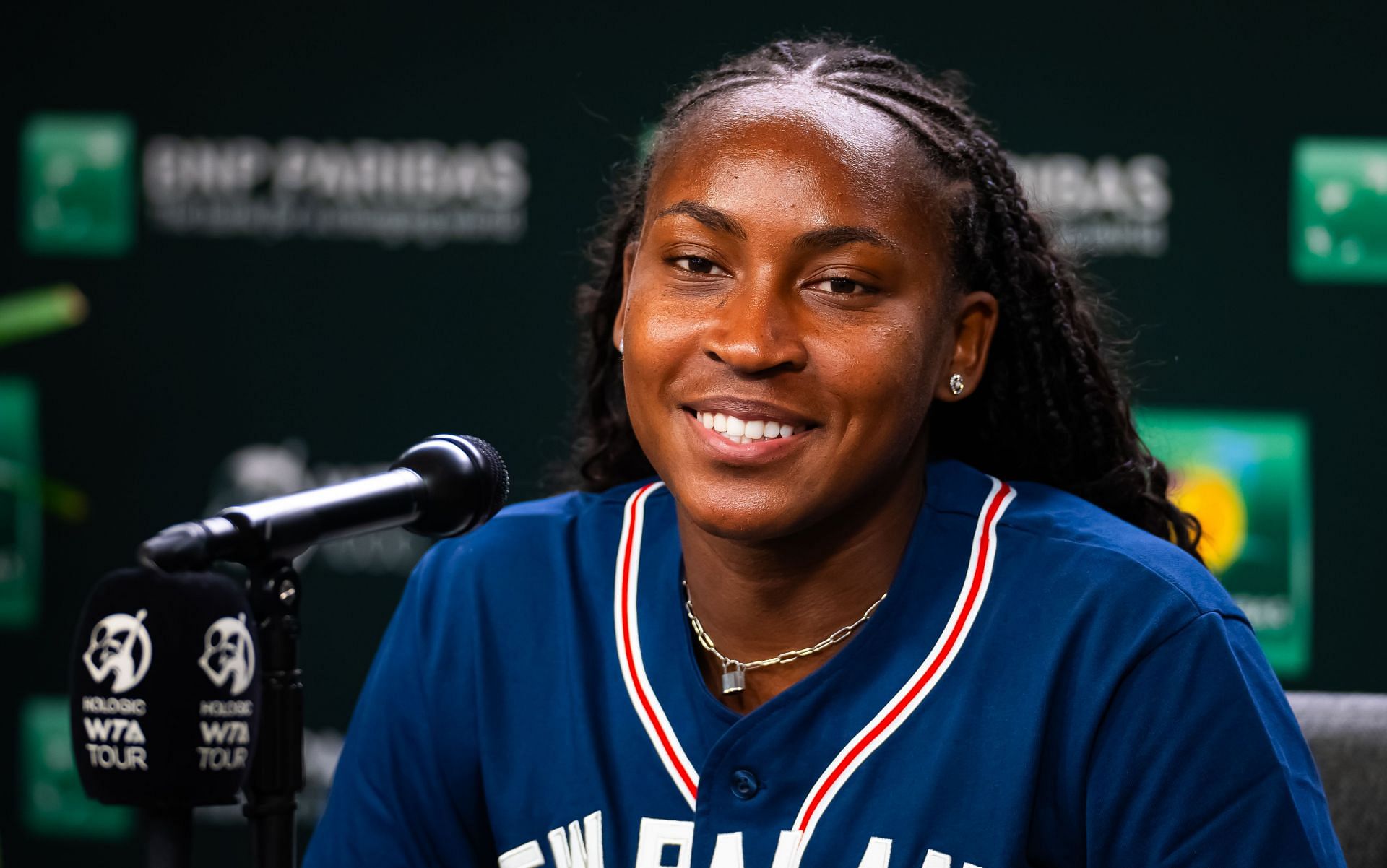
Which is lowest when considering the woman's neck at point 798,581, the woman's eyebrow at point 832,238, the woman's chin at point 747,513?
the woman's neck at point 798,581

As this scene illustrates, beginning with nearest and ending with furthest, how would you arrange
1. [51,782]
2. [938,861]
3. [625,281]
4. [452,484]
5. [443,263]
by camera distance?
[452,484], [938,861], [625,281], [443,263], [51,782]

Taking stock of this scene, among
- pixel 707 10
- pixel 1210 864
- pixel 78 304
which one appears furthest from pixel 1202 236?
pixel 78 304

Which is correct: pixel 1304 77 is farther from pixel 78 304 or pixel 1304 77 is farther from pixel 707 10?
pixel 78 304

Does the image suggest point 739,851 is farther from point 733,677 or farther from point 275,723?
point 275,723

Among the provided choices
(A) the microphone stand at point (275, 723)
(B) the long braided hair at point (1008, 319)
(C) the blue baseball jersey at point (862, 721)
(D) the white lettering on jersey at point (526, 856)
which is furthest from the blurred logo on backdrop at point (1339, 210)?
(A) the microphone stand at point (275, 723)

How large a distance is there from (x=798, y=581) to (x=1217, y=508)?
1.68 metres

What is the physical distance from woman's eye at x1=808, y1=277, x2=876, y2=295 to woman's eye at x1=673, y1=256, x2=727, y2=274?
10 centimetres

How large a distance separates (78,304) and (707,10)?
4.78 ft

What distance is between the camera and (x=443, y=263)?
3.11m

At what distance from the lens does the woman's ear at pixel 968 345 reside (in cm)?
156

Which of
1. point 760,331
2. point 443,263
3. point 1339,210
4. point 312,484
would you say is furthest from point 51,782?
point 1339,210

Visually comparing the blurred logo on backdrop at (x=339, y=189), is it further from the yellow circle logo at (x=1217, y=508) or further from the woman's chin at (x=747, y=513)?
the woman's chin at (x=747, y=513)

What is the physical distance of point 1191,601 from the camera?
1.39 metres

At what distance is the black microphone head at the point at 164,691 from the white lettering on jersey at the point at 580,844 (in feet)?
1.59
